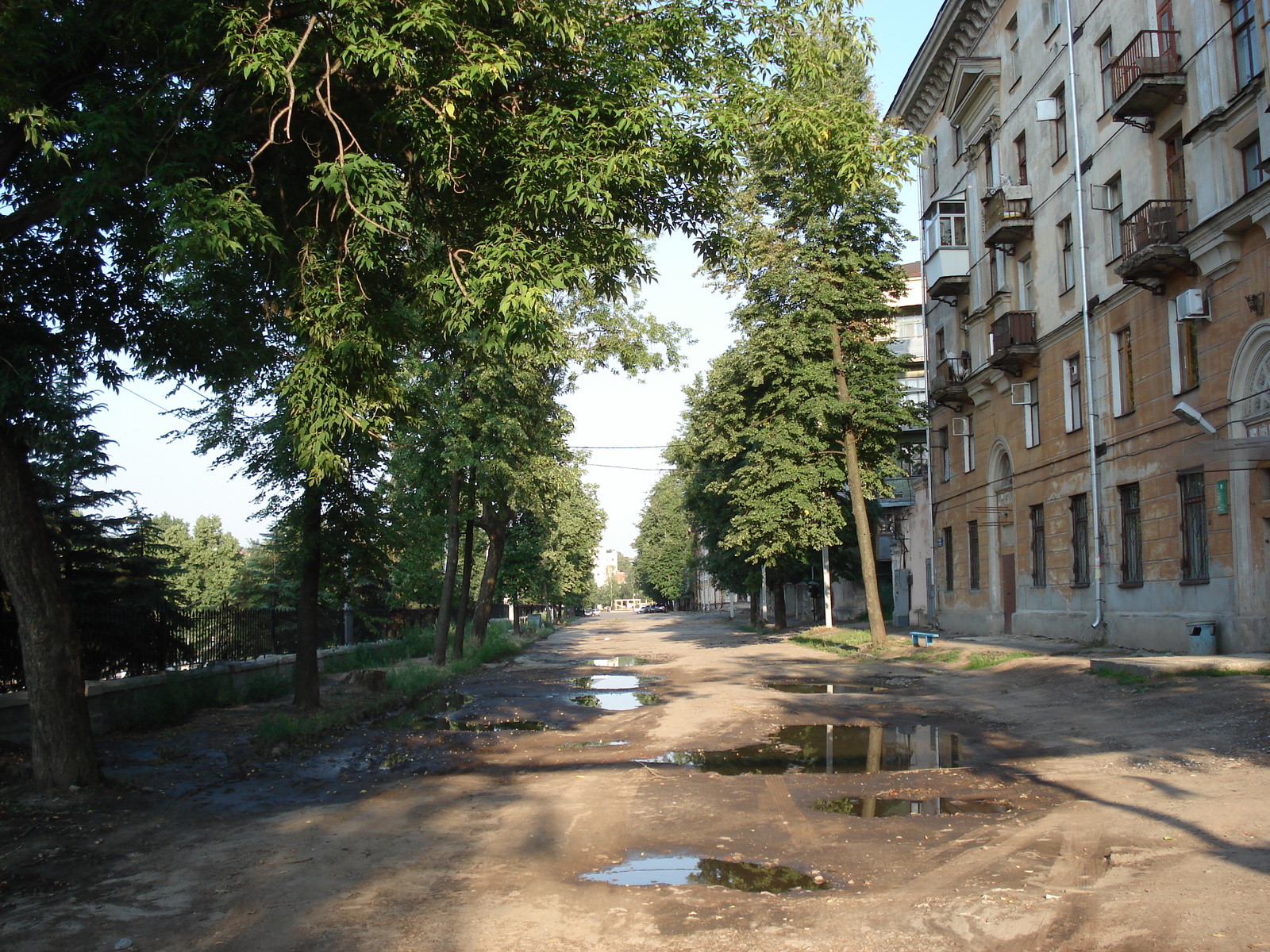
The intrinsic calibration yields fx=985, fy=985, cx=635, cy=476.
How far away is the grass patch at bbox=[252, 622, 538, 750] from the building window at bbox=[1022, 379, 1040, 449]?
1585cm

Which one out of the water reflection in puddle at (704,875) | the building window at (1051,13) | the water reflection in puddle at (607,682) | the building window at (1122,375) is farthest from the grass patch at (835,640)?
the water reflection in puddle at (704,875)

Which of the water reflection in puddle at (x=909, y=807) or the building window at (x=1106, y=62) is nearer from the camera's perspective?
the water reflection in puddle at (x=909, y=807)

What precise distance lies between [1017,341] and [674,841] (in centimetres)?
2163

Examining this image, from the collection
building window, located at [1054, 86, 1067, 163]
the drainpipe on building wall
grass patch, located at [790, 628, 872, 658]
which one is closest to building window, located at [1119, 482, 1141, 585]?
the drainpipe on building wall

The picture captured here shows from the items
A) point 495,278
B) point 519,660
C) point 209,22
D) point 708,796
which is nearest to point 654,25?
point 495,278

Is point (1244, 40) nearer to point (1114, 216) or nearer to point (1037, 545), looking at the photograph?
point (1114, 216)

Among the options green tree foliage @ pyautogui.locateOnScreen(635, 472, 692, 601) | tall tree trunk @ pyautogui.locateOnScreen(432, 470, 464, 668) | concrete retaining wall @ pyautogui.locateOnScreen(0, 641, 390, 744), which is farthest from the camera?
green tree foliage @ pyautogui.locateOnScreen(635, 472, 692, 601)

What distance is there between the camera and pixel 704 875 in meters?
5.86

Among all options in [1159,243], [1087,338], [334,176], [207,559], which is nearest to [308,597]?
[334,176]

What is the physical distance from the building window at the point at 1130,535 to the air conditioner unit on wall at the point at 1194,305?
427 centimetres

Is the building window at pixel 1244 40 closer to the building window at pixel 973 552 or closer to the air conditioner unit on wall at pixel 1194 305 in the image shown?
the air conditioner unit on wall at pixel 1194 305

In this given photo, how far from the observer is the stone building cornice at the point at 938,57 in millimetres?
28122

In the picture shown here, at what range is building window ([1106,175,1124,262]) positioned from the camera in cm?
2103

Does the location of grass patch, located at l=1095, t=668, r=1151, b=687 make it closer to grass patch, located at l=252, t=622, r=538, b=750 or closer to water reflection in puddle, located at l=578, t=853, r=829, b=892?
water reflection in puddle, located at l=578, t=853, r=829, b=892
